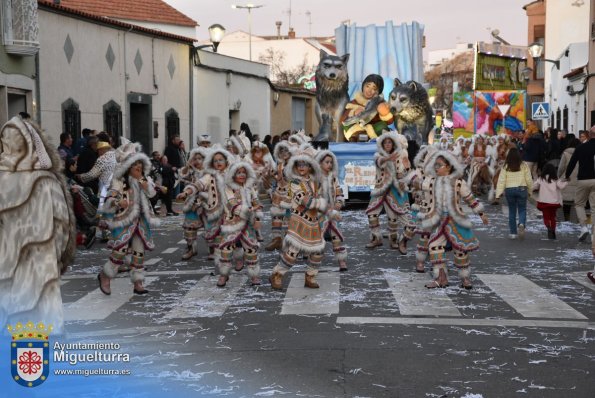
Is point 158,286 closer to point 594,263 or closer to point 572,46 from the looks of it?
point 594,263

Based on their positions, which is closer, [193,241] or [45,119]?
[193,241]

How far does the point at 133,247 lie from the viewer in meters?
10.5

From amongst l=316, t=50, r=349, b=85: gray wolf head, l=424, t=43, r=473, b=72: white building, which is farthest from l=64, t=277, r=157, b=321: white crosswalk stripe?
l=424, t=43, r=473, b=72: white building

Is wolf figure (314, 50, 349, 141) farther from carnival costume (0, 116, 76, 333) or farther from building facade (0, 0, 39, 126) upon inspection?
carnival costume (0, 116, 76, 333)

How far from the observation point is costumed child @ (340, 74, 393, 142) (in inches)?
931

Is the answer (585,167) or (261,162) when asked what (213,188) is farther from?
(585,167)

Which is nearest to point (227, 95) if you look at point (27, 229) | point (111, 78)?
point (111, 78)

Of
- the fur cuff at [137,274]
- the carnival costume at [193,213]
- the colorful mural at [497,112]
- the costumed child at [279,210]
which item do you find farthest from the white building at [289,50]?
the fur cuff at [137,274]

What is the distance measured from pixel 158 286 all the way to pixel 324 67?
1344 centimetres

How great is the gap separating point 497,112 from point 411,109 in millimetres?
12814

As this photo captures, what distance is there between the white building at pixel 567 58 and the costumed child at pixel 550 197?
1895 cm

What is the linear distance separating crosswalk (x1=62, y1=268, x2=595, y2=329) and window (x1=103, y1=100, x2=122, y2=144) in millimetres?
12527

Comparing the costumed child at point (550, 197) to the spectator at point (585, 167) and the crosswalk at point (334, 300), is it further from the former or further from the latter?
the crosswalk at point (334, 300)

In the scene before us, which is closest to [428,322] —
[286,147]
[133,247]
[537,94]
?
[133,247]
